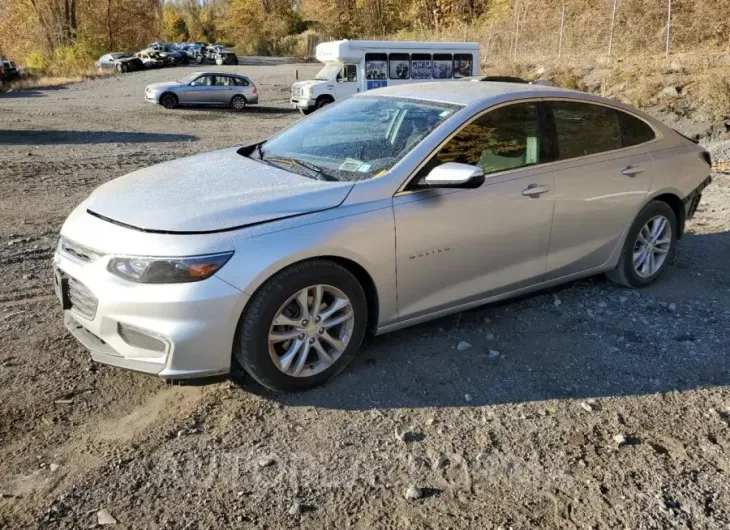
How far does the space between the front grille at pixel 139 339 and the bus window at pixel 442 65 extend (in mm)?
23324

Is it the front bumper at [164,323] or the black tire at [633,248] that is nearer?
the front bumper at [164,323]

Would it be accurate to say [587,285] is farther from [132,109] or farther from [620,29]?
[620,29]

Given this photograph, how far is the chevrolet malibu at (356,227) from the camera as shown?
3.21 metres

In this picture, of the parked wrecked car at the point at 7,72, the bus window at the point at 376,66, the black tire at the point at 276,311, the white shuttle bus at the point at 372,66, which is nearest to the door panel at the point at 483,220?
the black tire at the point at 276,311

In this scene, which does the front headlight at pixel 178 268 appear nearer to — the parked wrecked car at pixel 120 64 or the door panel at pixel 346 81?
the door panel at pixel 346 81

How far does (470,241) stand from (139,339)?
6.49ft

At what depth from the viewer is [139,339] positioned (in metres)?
3.25

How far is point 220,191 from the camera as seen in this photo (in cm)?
364

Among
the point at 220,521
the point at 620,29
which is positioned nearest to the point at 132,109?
the point at 620,29

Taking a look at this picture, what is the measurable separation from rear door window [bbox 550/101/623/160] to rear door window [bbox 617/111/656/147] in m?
0.05

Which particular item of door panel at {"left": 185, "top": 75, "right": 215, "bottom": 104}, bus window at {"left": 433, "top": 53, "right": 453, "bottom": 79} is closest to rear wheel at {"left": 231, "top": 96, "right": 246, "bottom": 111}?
door panel at {"left": 185, "top": 75, "right": 215, "bottom": 104}

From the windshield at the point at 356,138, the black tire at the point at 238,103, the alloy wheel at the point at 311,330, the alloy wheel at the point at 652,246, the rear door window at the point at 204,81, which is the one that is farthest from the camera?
the black tire at the point at 238,103

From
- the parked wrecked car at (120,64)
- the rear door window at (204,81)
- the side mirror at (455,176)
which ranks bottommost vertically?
the rear door window at (204,81)

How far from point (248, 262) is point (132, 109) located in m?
22.7
